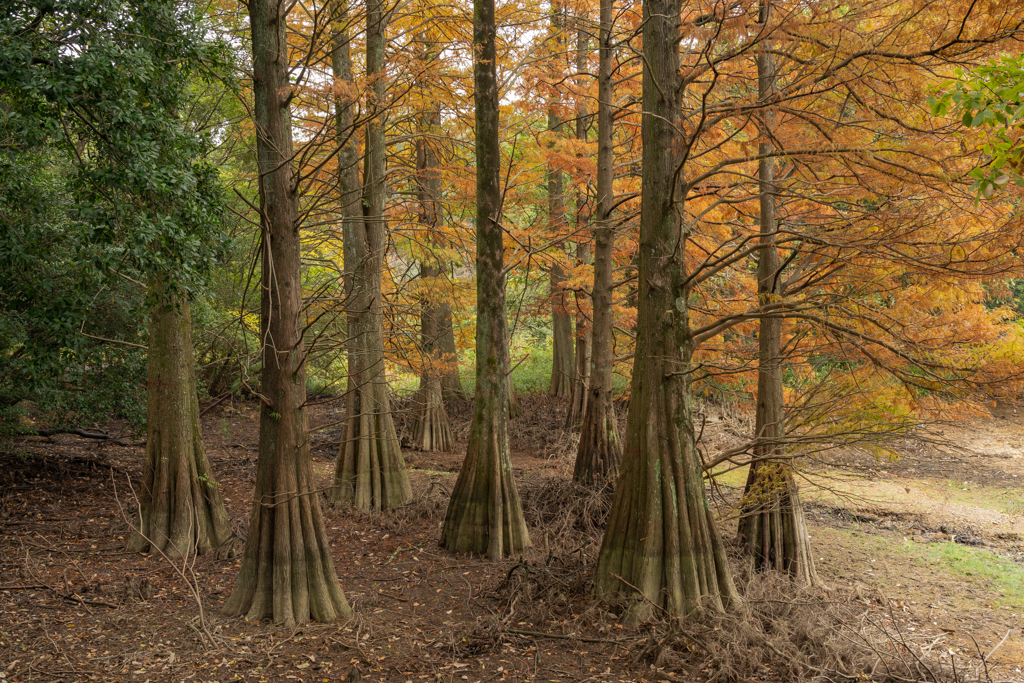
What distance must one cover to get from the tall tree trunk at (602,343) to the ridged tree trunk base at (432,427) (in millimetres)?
5320

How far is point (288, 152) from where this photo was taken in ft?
19.5

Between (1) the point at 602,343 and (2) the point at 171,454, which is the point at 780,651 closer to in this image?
(1) the point at 602,343

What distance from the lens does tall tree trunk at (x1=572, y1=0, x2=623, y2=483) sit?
417 inches

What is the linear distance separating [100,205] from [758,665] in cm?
694

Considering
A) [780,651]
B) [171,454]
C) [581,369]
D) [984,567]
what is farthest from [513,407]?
[780,651]

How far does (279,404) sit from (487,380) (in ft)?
10.3

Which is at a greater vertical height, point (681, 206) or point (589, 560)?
point (681, 206)

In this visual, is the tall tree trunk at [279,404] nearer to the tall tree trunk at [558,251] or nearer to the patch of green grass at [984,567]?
the tall tree trunk at [558,251]

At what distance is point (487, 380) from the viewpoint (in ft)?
28.0

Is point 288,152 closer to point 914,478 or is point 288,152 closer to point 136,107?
point 136,107

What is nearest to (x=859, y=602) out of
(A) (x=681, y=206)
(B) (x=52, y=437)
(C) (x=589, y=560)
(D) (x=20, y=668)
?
(C) (x=589, y=560)

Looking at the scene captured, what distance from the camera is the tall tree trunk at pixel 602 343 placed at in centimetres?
1059

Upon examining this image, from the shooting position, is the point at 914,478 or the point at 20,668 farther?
the point at 914,478

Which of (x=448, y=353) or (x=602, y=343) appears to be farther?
(x=448, y=353)
